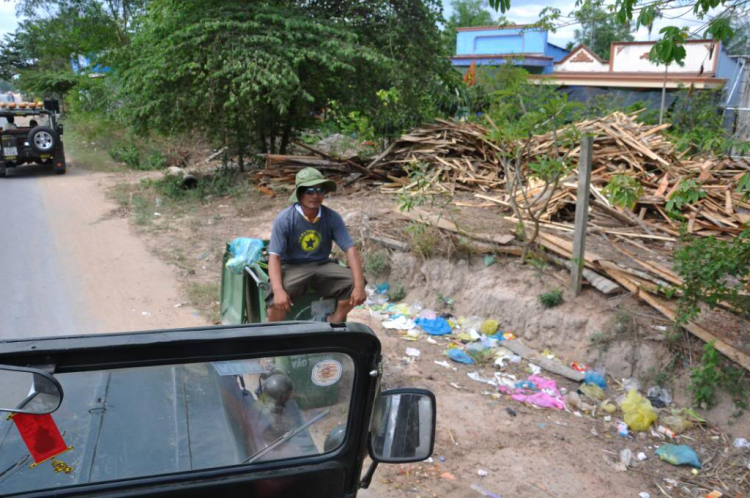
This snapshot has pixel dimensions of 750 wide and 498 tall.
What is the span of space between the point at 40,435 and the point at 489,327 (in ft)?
18.2

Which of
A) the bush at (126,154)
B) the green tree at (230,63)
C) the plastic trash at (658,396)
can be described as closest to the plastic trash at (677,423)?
the plastic trash at (658,396)

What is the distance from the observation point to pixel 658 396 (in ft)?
18.2

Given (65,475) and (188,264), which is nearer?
(65,475)

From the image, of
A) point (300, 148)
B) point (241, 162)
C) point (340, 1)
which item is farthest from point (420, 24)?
point (241, 162)

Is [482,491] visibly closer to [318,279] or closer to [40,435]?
[318,279]

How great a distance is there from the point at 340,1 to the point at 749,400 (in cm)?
1130

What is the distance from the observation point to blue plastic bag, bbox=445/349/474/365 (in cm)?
618

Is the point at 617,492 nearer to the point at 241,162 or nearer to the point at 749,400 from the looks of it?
the point at 749,400

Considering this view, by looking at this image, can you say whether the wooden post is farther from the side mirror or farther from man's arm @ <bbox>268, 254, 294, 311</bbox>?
the side mirror

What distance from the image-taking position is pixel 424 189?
9.88m

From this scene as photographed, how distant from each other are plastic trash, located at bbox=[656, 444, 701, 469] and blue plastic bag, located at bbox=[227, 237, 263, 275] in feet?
11.8

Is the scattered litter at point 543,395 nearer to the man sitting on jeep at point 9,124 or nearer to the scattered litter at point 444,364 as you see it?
the scattered litter at point 444,364

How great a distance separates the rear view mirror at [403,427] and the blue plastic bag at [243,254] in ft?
11.2

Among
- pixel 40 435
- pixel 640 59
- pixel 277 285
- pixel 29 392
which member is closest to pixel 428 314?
pixel 277 285
